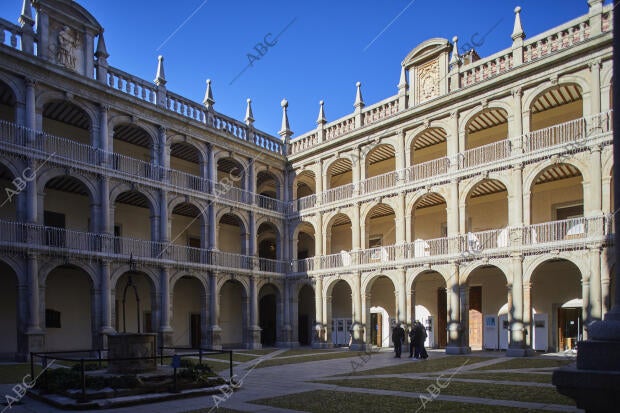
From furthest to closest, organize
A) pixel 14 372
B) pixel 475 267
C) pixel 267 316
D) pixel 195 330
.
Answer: pixel 267 316 → pixel 195 330 → pixel 475 267 → pixel 14 372

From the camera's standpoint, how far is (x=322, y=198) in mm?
28969

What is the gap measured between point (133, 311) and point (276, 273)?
7954 millimetres

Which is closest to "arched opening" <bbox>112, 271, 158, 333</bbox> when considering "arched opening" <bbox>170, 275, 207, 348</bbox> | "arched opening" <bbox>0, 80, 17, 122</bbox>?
"arched opening" <bbox>170, 275, 207, 348</bbox>

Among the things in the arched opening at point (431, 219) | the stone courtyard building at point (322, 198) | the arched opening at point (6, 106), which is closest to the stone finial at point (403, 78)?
A: the stone courtyard building at point (322, 198)

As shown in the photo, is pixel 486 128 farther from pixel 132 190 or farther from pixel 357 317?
pixel 132 190

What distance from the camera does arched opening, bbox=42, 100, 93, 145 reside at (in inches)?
859

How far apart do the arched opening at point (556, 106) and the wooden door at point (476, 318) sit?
842 cm

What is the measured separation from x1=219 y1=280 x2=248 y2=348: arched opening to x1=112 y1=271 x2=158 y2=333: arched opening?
192 inches

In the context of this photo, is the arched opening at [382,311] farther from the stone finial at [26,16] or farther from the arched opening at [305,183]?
the stone finial at [26,16]

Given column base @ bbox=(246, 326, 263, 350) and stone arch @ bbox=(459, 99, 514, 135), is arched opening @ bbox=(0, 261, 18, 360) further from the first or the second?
stone arch @ bbox=(459, 99, 514, 135)

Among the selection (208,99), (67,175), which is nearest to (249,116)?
(208,99)

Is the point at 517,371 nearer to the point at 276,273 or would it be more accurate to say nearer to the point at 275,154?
the point at 276,273

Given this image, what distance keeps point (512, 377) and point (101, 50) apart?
20.3m

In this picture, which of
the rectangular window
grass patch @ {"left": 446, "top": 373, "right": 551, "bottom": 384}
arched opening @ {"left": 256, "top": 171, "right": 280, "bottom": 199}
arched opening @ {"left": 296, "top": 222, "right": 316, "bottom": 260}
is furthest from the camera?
arched opening @ {"left": 296, "top": 222, "right": 316, "bottom": 260}
